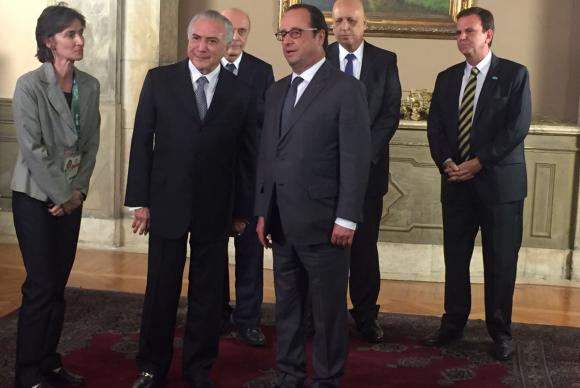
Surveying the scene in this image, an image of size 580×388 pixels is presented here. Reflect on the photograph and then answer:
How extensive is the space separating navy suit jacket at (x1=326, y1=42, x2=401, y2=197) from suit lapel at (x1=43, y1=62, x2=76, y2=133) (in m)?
1.63

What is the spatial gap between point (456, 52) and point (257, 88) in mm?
2989

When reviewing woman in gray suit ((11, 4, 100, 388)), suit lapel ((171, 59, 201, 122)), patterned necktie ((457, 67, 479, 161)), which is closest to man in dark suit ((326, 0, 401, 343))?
patterned necktie ((457, 67, 479, 161))

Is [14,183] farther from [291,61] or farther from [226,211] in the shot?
[291,61]

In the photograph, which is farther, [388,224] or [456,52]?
[456,52]

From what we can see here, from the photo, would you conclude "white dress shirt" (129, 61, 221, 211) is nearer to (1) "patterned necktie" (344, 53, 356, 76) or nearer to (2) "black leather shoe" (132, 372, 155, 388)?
(2) "black leather shoe" (132, 372, 155, 388)

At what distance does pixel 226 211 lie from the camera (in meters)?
3.93

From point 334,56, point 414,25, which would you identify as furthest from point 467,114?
point 414,25

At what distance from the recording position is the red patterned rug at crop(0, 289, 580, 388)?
14.0ft

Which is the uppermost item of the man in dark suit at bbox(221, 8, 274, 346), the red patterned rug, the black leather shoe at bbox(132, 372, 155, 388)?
the man in dark suit at bbox(221, 8, 274, 346)

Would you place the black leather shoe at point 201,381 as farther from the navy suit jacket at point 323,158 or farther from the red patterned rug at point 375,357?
the navy suit jacket at point 323,158

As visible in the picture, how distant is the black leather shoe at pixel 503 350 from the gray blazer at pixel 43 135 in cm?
237

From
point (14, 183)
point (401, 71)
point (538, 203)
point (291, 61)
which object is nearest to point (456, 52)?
point (401, 71)

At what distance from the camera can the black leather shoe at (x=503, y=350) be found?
4676mm

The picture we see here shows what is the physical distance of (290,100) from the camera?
12.4 feet
